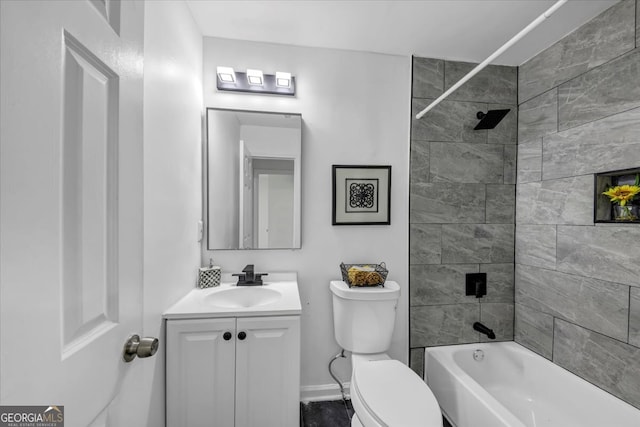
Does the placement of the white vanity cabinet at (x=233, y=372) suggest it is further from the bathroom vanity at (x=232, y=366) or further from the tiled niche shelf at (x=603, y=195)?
the tiled niche shelf at (x=603, y=195)

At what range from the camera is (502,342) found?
2002 millimetres

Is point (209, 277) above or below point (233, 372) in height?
above

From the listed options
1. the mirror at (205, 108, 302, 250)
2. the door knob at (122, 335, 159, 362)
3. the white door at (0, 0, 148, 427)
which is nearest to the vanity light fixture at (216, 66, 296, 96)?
the mirror at (205, 108, 302, 250)

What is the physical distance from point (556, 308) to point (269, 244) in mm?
1942

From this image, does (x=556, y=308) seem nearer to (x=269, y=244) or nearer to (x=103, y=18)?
(x=269, y=244)

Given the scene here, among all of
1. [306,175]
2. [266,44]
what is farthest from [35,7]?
[266,44]

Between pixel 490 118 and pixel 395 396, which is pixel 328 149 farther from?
pixel 395 396

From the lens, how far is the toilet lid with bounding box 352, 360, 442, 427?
112 centimetres

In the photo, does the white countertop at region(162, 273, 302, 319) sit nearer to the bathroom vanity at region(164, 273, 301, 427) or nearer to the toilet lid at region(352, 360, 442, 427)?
the bathroom vanity at region(164, 273, 301, 427)

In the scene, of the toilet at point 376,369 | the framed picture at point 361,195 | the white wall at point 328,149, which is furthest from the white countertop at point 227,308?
the framed picture at point 361,195

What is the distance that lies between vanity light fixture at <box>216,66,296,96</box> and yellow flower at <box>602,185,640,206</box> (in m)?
1.96

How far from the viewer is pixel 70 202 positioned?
1.58ft

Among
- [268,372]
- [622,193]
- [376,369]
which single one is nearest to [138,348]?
[268,372]

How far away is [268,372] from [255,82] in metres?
1.79
